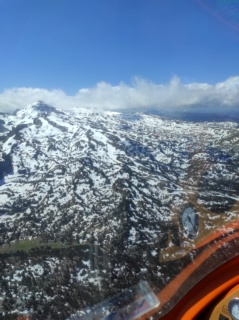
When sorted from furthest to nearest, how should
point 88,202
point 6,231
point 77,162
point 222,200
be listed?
point 77,162 → point 88,202 → point 6,231 → point 222,200

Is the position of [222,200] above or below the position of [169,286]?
below

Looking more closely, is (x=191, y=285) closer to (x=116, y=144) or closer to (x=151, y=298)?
(x=151, y=298)

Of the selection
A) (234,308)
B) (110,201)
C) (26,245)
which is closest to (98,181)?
(110,201)

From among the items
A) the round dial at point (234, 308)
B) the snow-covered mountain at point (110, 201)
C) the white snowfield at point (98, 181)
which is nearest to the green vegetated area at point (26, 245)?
the snow-covered mountain at point (110, 201)

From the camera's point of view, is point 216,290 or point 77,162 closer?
point 216,290

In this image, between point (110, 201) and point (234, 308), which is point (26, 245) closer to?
point (110, 201)

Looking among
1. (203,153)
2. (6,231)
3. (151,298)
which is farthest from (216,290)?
(203,153)

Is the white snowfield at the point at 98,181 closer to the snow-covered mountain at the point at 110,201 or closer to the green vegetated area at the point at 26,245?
the snow-covered mountain at the point at 110,201

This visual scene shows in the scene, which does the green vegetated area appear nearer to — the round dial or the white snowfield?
the white snowfield
